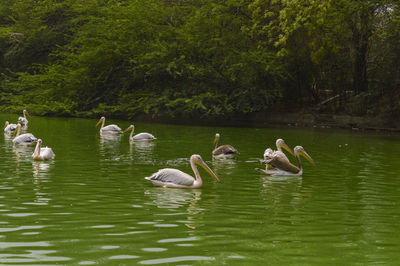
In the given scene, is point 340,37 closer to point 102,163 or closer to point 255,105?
point 255,105

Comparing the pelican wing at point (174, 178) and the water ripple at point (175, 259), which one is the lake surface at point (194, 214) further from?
the pelican wing at point (174, 178)

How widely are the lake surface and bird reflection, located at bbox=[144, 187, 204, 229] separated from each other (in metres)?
0.02

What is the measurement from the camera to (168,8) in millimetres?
38969

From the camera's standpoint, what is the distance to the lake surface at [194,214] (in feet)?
21.1

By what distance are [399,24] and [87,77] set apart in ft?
69.3

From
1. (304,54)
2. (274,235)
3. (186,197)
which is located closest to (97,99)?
(304,54)

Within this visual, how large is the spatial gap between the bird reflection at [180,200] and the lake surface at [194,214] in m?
0.02

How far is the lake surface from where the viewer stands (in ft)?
21.1

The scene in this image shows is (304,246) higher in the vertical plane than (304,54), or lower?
lower

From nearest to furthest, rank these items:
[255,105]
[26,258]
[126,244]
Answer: [26,258] < [126,244] < [255,105]

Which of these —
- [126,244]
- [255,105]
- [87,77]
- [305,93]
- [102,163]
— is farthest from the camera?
[87,77]

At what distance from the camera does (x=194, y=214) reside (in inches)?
340

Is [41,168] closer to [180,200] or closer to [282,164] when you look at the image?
[180,200]

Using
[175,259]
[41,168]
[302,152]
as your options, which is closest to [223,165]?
[302,152]
